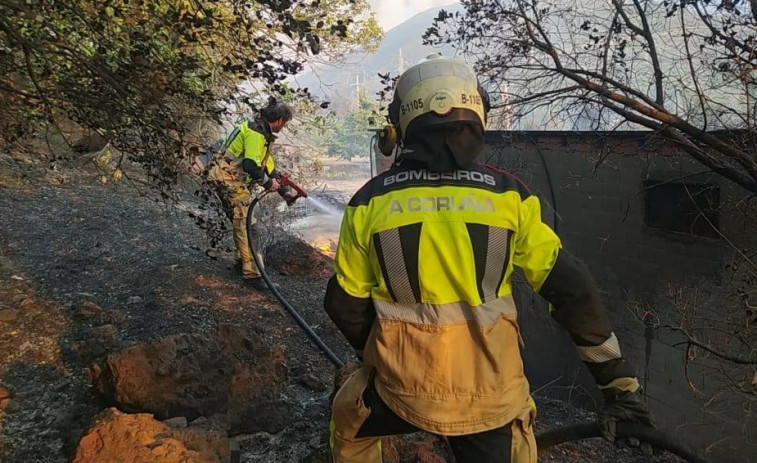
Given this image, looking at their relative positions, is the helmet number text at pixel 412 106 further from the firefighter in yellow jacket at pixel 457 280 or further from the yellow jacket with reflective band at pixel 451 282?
the yellow jacket with reflective band at pixel 451 282

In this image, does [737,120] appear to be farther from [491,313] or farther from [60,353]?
[60,353]

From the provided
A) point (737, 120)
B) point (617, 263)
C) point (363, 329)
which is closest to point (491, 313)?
point (363, 329)

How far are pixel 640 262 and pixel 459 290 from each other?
5.14m

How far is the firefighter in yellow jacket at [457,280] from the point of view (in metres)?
1.50

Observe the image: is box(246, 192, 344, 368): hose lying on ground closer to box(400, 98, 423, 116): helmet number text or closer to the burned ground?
the burned ground

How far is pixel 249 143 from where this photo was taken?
5.02 meters

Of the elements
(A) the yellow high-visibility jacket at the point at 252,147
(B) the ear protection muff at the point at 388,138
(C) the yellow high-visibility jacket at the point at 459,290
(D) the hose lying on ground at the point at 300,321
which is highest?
(A) the yellow high-visibility jacket at the point at 252,147

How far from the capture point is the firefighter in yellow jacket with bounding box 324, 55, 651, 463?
1501mm

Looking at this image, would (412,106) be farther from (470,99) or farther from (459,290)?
(459,290)

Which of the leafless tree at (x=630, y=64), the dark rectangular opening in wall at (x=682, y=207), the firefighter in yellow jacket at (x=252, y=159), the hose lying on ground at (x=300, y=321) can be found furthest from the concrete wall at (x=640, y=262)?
the firefighter in yellow jacket at (x=252, y=159)

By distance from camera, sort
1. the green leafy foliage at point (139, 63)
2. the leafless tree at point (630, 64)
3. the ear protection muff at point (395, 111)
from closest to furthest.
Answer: the ear protection muff at point (395, 111) → the green leafy foliage at point (139, 63) → the leafless tree at point (630, 64)

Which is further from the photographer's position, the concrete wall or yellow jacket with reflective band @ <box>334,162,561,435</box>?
the concrete wall

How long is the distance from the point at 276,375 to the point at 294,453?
26.8 inches

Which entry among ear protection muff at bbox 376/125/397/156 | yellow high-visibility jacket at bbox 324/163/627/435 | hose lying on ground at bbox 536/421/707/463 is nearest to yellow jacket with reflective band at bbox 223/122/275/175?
→ ear protection muff at bbox 376/125/397/156
